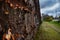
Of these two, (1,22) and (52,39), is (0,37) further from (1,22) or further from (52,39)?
(52,39)

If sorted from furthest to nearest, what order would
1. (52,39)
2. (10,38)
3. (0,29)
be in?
(52,39) → (10,38) → (0,29)

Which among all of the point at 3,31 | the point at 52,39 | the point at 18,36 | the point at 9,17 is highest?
the point at 9,17

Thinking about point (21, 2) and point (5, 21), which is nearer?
point (5, 21)

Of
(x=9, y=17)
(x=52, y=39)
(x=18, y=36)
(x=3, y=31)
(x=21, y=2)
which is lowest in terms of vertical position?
(x=52, y=39)

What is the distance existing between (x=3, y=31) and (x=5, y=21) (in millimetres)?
399

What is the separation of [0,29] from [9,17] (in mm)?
733

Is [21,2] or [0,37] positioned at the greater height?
[21,2]

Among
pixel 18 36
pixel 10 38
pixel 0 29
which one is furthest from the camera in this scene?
pixel 18 36

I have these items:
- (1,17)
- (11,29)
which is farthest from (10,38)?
(1,17)

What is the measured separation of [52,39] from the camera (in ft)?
52.5

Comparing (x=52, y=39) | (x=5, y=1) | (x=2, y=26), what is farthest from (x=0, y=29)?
(x=52, y=39)

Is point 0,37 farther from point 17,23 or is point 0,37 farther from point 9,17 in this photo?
point 17,23

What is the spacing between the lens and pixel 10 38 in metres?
6.90

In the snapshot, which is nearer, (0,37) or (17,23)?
(0,37)
